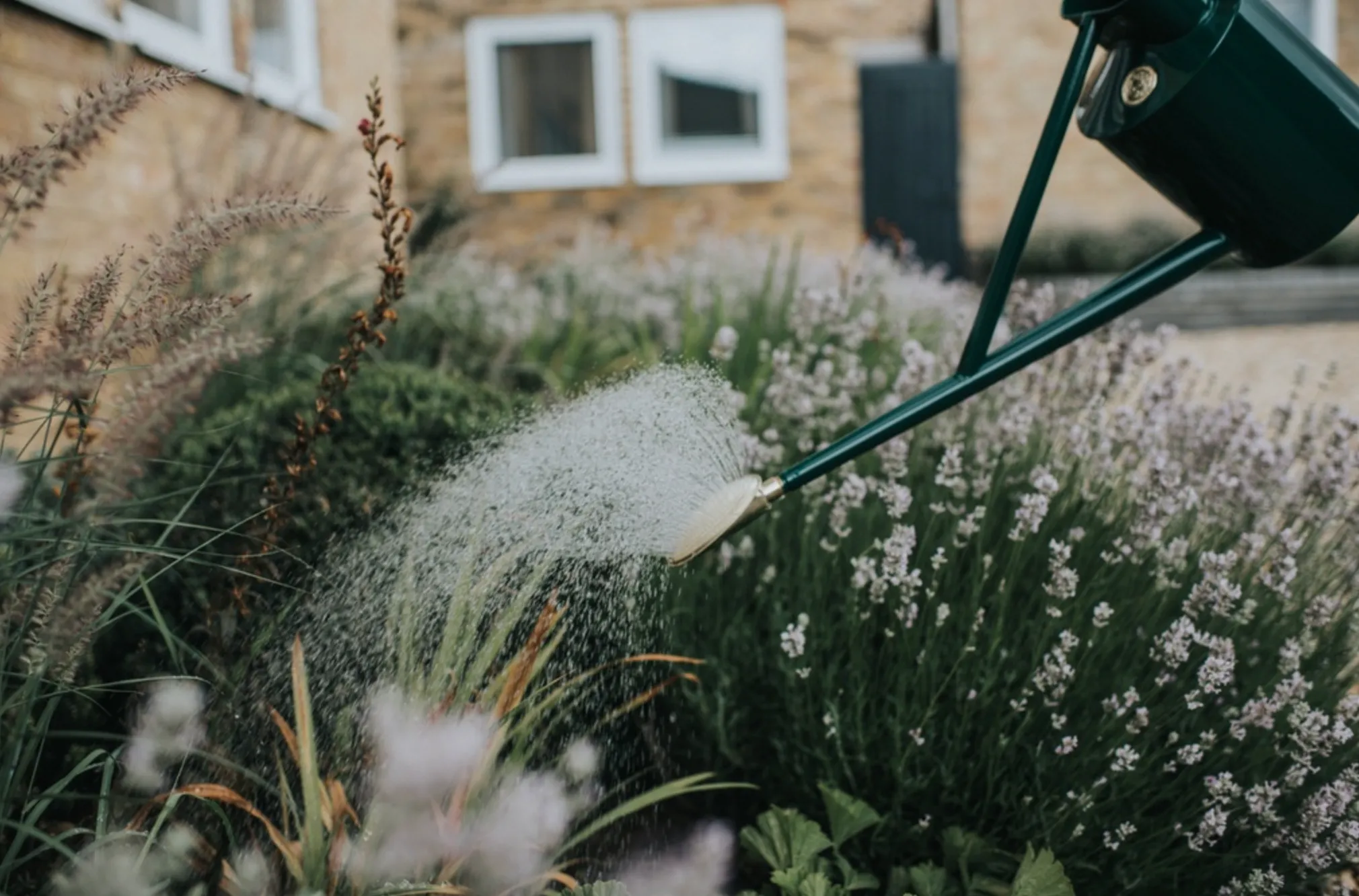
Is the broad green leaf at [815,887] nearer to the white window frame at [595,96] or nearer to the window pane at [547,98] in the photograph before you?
the white window frame at [595,96]

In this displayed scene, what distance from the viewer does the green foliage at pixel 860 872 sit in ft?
4.77

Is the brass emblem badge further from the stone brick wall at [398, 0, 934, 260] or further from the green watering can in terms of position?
the stone brick wall at [398, 0, 934, 260]

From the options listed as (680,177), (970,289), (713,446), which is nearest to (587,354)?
(970,289)

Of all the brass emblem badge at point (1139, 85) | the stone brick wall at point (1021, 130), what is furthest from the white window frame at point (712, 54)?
the brass emblem badge at point (1139, 85)

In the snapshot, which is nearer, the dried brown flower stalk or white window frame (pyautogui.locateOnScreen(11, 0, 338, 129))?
the dried brown flower stalk

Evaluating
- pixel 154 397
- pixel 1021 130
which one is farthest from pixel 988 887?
pixel 1021 130

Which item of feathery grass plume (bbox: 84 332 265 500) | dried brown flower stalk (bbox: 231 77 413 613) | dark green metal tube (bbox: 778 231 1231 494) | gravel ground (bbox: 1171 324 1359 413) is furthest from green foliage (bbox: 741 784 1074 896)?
gravel ground (bbox: 1171 324 1359 413)

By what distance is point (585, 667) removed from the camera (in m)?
1.86

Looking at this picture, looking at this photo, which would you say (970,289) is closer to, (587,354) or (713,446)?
(587,354)

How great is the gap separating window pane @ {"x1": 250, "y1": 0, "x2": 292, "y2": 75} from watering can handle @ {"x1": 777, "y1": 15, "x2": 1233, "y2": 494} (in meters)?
6.24

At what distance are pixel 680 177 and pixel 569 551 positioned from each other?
8601 millimetres

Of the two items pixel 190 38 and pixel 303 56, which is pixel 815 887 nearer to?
pixel 190 38

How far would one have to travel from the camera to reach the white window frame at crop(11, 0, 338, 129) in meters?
4.11

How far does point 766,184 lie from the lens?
32.8 ft
